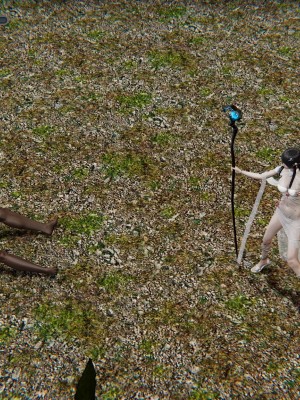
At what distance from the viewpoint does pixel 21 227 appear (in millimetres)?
11422

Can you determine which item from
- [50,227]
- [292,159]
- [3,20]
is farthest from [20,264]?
[3,20]

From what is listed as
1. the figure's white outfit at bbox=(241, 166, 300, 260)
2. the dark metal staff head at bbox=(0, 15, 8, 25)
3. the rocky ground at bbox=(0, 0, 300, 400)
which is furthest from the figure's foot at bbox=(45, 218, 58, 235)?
the dark metal staff head at bbox=(0, 15, 8, 25)

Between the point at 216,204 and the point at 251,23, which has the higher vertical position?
the point at 251,23

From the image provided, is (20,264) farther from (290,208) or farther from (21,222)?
(290,208)

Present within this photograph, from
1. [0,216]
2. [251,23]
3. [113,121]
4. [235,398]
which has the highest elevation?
[251,23]

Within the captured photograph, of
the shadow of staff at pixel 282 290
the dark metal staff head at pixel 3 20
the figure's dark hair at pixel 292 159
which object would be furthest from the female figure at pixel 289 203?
the dark metal staff head at pixel 3 20

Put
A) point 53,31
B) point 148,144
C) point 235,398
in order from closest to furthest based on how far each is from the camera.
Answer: point 235,398, point 148,144, point 53,31

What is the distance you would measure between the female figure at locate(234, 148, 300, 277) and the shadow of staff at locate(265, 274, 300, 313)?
0.64m

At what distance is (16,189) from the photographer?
13.3 metres

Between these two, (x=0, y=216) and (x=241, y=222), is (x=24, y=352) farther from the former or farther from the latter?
(x=241, y=222)

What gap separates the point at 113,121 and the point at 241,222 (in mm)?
5267

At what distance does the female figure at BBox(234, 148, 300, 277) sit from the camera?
9234 mm

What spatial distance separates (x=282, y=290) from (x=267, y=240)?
3.68 ft

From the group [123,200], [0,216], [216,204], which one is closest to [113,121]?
[123,200]
